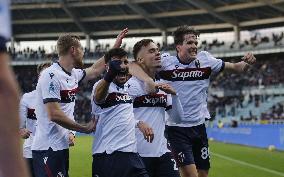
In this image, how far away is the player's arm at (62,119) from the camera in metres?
4.74

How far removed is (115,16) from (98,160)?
158 ft

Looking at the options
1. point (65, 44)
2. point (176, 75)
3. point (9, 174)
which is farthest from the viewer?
point (176, 75)

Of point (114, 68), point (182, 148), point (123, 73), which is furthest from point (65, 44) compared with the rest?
point (182, 148)

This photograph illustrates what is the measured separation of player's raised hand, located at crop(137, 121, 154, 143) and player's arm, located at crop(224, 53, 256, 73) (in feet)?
7.11

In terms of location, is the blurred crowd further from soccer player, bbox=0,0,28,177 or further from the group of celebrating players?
Result: soccer player, bbox=0,0,28,177

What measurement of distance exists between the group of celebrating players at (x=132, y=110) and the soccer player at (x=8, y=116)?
9.38ft

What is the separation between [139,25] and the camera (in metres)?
54.0

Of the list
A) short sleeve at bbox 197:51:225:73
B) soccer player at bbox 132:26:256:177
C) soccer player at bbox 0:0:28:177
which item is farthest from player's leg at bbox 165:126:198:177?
soccer player at bbox 0:0:28:177

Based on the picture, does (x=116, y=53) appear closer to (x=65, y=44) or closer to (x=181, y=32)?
(x=65, y=44)

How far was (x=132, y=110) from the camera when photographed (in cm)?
510

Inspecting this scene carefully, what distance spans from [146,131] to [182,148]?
1.58 metres

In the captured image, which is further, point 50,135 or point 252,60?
point 252,60

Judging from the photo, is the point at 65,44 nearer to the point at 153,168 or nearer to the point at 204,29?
the point at 153,168

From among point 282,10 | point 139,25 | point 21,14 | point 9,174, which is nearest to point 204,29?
point 139,25
